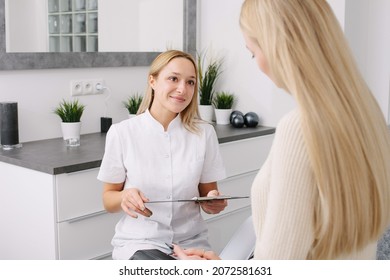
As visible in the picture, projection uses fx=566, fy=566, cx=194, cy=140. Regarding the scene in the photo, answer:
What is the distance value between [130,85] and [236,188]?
0.77m

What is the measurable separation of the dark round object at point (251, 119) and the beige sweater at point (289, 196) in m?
2.04

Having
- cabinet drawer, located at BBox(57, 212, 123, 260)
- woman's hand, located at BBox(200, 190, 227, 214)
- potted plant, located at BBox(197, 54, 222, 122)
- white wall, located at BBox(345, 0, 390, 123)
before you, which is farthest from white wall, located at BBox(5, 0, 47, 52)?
white wall, located at BBox(345, 0, 390, 123)

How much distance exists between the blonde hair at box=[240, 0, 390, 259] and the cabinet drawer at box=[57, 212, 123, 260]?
1.29m

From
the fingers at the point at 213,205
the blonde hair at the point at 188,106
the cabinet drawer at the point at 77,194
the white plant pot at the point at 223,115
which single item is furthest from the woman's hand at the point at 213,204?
the white plant pot at the point at 223,115

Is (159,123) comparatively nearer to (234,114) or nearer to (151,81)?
(151,81)

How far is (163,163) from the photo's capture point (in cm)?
179

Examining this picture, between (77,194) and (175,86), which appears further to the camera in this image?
(77,194)

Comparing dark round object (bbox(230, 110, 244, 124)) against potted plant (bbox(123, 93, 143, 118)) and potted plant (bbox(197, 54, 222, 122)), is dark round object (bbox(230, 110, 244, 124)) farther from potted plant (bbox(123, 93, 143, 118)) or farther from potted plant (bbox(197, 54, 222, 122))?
potted plant (bbox(123, 93, 143, 118))

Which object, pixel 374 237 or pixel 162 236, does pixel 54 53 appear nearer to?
pixel 162 236

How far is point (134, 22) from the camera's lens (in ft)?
9.60

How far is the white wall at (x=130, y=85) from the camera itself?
2.52 metres

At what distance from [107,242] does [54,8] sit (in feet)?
3.61

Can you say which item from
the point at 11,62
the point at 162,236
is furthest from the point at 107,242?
the point at 11,62

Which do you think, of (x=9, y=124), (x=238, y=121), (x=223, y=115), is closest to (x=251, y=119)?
(x=238, y=121)
